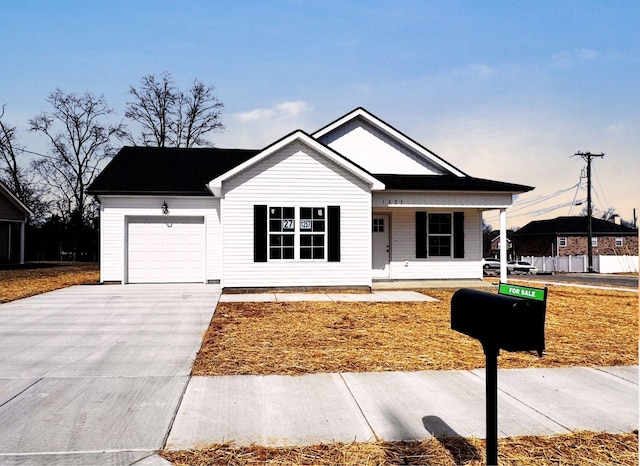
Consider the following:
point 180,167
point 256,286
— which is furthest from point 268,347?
point 180,167

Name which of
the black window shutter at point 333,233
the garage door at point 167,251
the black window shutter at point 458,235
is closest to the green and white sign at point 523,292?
the black window shutter at point 333,233

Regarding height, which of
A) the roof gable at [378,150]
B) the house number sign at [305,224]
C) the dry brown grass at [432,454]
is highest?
the roof gable at [378,150]

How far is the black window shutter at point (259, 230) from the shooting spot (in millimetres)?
13570

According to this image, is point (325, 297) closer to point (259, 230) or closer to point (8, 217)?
point (259, 230)

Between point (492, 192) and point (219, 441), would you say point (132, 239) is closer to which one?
point (492, 192)

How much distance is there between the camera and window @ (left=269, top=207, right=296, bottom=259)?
543 inches

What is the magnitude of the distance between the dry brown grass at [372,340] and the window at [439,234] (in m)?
5.48

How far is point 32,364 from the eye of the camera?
600 cm

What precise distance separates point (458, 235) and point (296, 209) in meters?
6.22

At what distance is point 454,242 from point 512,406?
12.5m

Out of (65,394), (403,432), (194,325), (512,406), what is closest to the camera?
(403,432)

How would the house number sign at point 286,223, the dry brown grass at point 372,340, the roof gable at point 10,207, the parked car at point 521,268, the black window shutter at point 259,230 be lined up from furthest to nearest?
the parked car at point 521,268 → the roof gable at point 10,207 → the house number sign at point 286,223 → the black window shutter at point 259,230 → the dry brown grass at point 372,340

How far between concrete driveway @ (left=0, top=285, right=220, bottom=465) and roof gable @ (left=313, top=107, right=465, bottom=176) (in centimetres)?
871

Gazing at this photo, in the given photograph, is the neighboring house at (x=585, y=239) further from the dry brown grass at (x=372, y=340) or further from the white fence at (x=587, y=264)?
the dry brown grass at (x=372, y=340)
